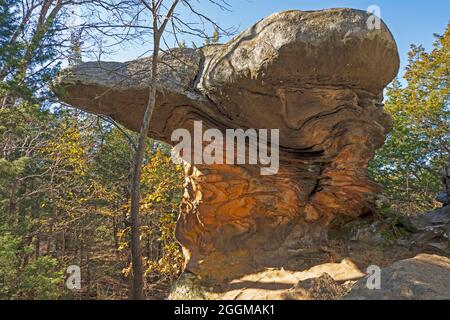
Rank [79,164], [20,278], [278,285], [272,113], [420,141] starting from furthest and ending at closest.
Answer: [420,141]
[79,164]
[20,278]
[278,285]
[272,113]

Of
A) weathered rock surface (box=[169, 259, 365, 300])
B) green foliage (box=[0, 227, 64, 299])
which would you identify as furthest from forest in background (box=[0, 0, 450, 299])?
weathered rock surface (box=[169, 259, 365, 300])

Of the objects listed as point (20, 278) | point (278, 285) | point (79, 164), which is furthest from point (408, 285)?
point (79, 164)

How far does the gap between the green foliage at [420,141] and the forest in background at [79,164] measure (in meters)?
0.04

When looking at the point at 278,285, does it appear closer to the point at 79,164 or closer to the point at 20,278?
the point at 20,278

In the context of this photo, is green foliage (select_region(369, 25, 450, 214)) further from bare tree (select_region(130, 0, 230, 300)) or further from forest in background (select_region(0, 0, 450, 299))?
bare tree (select_region(130, 0, 230, 300))

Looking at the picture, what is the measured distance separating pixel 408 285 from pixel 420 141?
10490 millimetres

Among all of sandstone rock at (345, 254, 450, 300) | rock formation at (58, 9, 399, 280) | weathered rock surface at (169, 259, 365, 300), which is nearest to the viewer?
sandstone rock at (345, 254, 450, 300)

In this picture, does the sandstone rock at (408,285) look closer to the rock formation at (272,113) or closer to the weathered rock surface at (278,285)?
the weathered rock surface at (278,285)

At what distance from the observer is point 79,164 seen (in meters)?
10.8

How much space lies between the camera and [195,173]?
7695 millimetres

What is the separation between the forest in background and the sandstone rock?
2.86 m

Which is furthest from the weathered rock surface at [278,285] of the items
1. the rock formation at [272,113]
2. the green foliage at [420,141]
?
the green foliage at [420,141]

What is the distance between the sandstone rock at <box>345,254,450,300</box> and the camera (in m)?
3.78

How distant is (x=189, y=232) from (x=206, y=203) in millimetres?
1047
